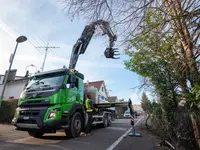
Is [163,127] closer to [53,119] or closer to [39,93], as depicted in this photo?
[53,119]

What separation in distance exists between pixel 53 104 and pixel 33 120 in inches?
37.0

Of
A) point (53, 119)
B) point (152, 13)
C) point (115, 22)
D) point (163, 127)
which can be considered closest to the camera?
point (115, 22)

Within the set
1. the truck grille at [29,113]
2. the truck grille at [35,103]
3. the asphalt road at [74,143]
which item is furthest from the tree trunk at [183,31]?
the truck grille at [29,113]

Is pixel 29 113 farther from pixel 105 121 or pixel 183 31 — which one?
pixel 105 121

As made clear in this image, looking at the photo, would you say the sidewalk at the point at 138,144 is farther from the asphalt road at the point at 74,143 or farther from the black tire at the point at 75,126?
the black tire at the point at 75,126

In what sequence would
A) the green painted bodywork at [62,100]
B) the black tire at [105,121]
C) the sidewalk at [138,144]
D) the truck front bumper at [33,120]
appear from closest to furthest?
the sidewalk at [138,144] → the truck front bumper at [33,120] → the green painted bodywork at [62,100] → the black tire at [105,121]

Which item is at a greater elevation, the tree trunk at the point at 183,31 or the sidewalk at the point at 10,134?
the tree trunk at the point at 183,31

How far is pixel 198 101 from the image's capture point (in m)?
3.61

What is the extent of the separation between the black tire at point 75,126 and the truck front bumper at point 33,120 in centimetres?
80

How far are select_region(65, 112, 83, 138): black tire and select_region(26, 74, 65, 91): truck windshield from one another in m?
1.65

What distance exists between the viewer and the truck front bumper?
6.39 m

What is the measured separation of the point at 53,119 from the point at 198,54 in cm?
541

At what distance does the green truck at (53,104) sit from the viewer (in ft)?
21.4

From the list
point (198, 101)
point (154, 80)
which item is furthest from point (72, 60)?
point (198, 101)
